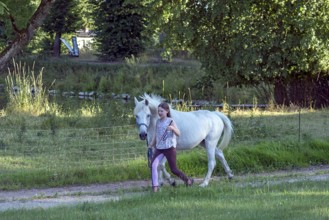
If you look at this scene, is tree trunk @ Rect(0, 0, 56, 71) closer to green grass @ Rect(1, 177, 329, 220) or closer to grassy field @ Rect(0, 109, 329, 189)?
grassy field @ Rect(0, 109, 329, 189)

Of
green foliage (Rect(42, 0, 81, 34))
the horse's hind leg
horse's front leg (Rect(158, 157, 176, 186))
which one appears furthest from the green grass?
green foliage (Rect(42, 0, 81, 34))

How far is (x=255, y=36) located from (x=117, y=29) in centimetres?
2025

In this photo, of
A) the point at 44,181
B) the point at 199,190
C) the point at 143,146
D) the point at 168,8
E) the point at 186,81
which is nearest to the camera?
the point at 199,190

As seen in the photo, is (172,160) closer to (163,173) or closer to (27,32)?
(163,173)

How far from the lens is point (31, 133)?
16.1 metres

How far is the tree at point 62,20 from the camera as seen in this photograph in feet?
157

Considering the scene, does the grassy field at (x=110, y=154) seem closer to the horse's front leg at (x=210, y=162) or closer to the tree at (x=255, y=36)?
the horse's front leg at (x=210, y=162)

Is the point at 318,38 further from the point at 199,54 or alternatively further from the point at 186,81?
the point at 186,81

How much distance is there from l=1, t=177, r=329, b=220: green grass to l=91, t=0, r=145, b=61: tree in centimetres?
3259

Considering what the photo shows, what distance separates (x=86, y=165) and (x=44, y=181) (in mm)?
1172

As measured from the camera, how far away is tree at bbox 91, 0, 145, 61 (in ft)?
140

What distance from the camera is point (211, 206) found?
8.99 m

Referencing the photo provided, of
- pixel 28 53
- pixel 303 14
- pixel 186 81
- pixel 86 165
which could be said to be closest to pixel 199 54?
pixel 303 14

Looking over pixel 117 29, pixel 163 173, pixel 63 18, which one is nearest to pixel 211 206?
Answer: pixel 163 173
